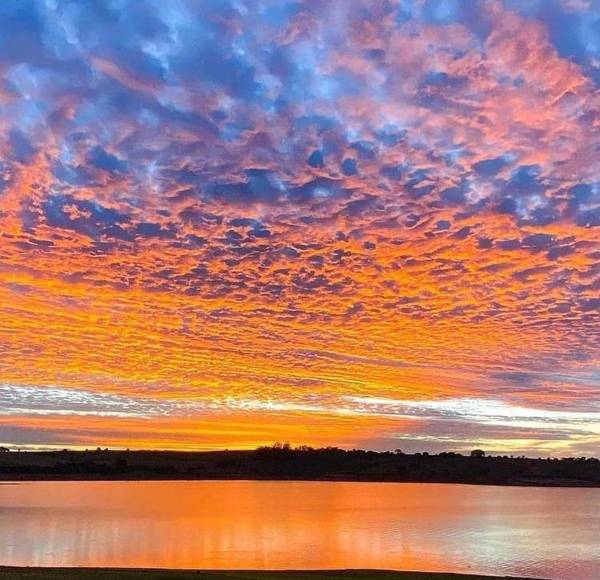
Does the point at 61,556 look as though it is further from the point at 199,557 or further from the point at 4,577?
the point at 4,577

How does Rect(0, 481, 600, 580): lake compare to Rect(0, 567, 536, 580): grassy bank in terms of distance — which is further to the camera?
Rect(0, 481, 600, 580): lake

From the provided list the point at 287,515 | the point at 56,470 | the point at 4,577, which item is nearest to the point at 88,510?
the point at 287,515

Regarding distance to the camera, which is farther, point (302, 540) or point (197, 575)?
point (302, 540)

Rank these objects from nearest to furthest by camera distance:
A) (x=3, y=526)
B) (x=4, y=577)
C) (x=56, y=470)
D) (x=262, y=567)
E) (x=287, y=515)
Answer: (x=4, y=577)
(x=262, y=567)
(x=3, y=526)
(x=287, y=515)
(x=56, y=470)

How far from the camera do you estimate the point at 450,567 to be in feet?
131

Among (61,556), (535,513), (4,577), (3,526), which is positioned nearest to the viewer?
(4,577)

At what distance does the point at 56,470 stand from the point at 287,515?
407 feet

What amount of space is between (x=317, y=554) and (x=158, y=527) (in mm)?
21976

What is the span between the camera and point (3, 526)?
60.7 meters

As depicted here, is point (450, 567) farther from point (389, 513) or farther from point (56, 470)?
point (56, 470)

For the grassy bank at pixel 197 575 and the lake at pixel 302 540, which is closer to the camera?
the grassy bank at pixel 197 575

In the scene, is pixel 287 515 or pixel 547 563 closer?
pixel 547 563

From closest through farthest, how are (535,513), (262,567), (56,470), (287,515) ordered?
(262,567)
(287,515)
(535,513)
(56,470)

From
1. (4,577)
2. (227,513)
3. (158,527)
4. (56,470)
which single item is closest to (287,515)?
(227,513)
